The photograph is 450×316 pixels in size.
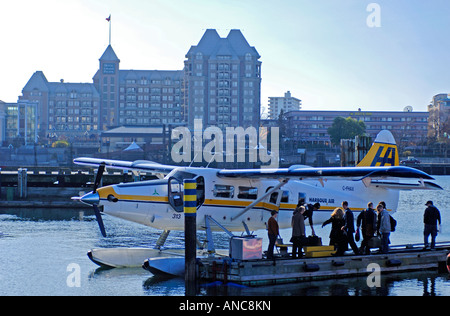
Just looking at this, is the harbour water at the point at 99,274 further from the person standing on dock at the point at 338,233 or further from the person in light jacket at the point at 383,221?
the person in light jacket at the point at 383,221

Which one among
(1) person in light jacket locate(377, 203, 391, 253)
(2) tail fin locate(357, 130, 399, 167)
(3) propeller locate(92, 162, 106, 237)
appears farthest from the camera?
(2) tail fin locate(357, 130, 399, 167)

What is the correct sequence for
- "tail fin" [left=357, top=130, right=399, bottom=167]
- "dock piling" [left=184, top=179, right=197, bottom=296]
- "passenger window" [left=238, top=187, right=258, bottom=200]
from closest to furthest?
"dock piling" [left=184, top=179, right=197, bottom=296]
"passenger window" [left=238, top=187, right=258, bottom=200]
"tail fin" [left=357, top=130, right=399, bottom=167]

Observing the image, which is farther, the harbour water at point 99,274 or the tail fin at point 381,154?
the tail fin at point 381,154

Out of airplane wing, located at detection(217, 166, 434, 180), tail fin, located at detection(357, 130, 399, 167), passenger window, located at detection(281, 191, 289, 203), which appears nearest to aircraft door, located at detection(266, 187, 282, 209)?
passenger window, located at detection(281, 191, 289, 203)

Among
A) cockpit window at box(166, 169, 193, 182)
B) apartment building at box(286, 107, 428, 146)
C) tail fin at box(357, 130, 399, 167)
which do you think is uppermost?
apartment building at box(286, 107, 428, 146)

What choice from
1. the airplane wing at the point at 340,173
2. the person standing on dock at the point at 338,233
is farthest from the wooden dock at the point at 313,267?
the airplane wing at the point at 340,173

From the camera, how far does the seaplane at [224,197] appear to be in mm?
18344

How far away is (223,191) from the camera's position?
19.4 m

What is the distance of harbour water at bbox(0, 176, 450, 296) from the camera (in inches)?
Result: 704

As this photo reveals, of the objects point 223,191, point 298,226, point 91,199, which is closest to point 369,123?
point 223,191

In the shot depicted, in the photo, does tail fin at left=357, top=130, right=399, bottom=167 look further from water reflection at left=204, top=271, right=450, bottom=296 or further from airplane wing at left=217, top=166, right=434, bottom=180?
airplane wing at left=217, top=166, right=434, bottom=180

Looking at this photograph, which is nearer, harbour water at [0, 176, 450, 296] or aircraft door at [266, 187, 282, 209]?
harbour water at [0, 176, 450, 296]

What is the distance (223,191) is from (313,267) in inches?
136

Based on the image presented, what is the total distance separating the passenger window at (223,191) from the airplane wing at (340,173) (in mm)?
330
